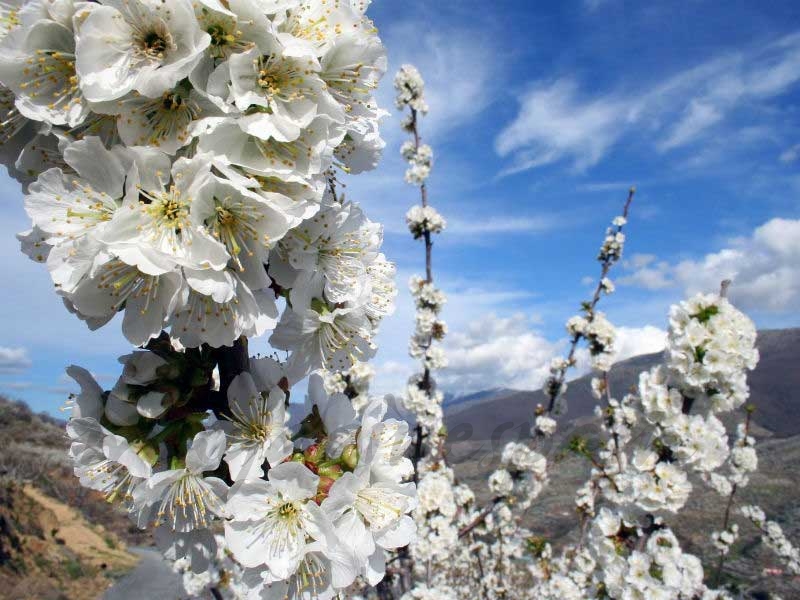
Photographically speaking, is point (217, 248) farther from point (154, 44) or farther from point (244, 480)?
point (244, 480)

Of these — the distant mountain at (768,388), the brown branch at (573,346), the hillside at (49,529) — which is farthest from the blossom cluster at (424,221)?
the distant mountain at (768,388)

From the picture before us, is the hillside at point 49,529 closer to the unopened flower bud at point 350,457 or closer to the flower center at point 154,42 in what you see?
the unopened flower bud at point 350,457

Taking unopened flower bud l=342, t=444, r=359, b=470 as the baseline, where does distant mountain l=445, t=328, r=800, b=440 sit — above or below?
above

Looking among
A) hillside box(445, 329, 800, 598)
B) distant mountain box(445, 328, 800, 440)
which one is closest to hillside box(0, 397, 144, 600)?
hillside box(445, 329, 800, 598)

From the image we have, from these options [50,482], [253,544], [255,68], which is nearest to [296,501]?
[253,544]

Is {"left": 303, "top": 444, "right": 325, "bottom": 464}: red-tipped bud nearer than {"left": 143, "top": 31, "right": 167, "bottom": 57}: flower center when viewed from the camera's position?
No

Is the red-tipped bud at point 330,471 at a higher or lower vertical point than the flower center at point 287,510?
higher

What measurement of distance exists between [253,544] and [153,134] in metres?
1.09

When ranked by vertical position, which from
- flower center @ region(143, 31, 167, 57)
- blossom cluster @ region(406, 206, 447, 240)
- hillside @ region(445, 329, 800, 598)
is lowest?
hillside @ region(445, 329, 800, 598)

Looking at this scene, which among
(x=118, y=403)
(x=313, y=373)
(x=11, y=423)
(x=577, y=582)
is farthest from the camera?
(x=11, y=423)

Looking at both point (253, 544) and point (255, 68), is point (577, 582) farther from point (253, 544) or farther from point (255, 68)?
point (255, 68)

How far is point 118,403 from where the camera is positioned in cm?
146

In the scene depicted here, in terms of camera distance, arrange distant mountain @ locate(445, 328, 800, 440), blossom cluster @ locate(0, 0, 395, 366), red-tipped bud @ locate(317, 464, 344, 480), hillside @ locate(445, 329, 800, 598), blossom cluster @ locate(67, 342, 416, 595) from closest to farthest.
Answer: blossom cluster @ locate(0, 0, 395, 366) < blossom cluster @ locate(67, 342, 416, 595) < red-tipped bud @ locate(317, 464, 344, 480) < hillside @ locate(445, 329, 800, 598) < distant mountain @ locate(445, 328, 800, 440)

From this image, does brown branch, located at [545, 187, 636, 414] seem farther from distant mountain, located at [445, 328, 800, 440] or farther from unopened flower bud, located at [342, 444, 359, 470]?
distant mountain, located at [445, 328, 800, 440]
